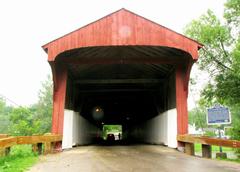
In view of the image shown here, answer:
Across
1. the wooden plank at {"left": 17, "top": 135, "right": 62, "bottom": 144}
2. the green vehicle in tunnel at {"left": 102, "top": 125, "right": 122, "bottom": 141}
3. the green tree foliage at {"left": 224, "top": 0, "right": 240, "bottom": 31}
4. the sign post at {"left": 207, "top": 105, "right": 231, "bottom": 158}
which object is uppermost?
the green tree foliage at {"left": 224, "top": 0, "right": 240, "bottom": 31}

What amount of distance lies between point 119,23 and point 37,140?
5.35m

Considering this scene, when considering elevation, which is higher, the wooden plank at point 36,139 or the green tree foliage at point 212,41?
the green tree foliage at point 212,41

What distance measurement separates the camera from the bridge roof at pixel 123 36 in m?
11.3

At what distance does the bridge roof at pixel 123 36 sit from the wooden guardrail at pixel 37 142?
10.3 ft

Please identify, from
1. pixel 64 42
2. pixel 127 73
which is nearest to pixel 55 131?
pixel 64 42

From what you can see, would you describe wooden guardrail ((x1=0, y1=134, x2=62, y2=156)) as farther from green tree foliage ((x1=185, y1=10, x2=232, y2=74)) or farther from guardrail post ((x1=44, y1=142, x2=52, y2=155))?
green tree foliage ((x1=185, y1=10, x2=232, y2=74))

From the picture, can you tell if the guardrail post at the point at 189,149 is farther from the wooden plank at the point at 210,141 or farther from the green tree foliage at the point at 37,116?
the green tree foliage at the point at 37,116

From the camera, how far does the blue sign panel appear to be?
31.5 feet

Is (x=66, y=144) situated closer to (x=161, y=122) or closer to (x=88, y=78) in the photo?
(x=88, y=78)

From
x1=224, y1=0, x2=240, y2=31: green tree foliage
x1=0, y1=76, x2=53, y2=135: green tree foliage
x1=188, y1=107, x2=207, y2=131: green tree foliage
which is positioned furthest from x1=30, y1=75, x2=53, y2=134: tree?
x1=224, y1=0, x2=240, y2=31: green tree foliage

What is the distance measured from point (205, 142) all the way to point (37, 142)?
18.4 feet

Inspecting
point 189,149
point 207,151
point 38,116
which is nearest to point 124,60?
point 189,149

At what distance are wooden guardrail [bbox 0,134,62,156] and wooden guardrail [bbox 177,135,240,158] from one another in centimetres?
498

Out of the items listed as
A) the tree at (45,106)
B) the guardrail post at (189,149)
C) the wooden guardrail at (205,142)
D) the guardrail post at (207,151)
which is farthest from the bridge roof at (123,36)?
the tree at (45,106)
